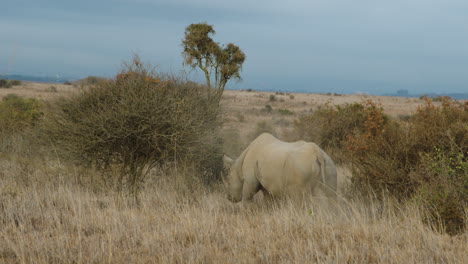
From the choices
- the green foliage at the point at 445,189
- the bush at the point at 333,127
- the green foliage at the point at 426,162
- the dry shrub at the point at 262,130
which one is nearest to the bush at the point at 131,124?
the green foliage at the point at 426,162

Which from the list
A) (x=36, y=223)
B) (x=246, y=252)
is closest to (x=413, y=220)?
(x=246, y=252)

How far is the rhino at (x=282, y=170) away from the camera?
652cm

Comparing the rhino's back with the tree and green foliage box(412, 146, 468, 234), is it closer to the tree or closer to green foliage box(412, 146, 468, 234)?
green foliage box(412, 146, 468, 234)

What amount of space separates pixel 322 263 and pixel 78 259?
2440 mm

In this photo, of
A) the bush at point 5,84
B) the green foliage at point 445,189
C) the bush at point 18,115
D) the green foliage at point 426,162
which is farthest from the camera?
the bush at point 5,84

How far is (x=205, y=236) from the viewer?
5344mm

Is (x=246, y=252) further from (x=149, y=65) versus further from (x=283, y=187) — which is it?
(x=149, y=65)

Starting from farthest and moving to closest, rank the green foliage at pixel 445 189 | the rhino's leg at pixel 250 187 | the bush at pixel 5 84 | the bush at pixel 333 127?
the bush at pixel 5 84
the bush at pixel 333 127
the rhino's leg at pixel 250 187
the green foliage at pixel 445 189

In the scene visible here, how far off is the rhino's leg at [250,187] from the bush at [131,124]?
135 centimetres

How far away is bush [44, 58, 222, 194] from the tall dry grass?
1306mm

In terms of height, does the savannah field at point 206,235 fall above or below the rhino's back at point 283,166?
below

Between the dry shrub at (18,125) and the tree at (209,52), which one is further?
the tree at (209,52)

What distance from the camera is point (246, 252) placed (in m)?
4.73

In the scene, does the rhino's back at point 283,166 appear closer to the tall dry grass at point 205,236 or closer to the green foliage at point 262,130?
the tall dry grass at point 205,236
